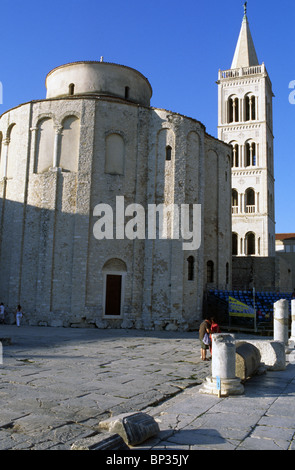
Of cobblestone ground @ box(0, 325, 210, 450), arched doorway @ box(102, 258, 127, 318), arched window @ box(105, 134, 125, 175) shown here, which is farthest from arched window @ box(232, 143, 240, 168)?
cobblestone ground @ box(0, 325, 210, 450)

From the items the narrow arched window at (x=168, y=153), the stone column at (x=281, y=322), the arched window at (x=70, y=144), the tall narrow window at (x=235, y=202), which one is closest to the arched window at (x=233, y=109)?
the tall narrow window at (x=235, y=202)

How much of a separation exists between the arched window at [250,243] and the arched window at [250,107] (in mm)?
13350

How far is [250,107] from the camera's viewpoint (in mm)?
47656

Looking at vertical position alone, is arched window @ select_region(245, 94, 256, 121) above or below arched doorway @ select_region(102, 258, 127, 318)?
above

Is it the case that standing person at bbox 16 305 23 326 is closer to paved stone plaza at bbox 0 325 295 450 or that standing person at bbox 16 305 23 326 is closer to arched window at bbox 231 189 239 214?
paved stone plaza at bbox 0 325 295 450

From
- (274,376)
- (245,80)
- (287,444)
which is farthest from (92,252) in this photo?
(245,80)

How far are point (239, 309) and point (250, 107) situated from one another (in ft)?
109

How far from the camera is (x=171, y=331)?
20016 mm

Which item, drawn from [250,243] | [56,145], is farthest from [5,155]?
[250,243]

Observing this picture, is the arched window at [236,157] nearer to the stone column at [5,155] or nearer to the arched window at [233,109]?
the arched window at [233,109]

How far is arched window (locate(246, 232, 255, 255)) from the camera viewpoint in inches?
1769

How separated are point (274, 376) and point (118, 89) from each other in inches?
727

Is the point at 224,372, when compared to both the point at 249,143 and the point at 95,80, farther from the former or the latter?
the point at 249,143

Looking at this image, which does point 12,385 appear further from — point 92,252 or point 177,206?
point 177,206
